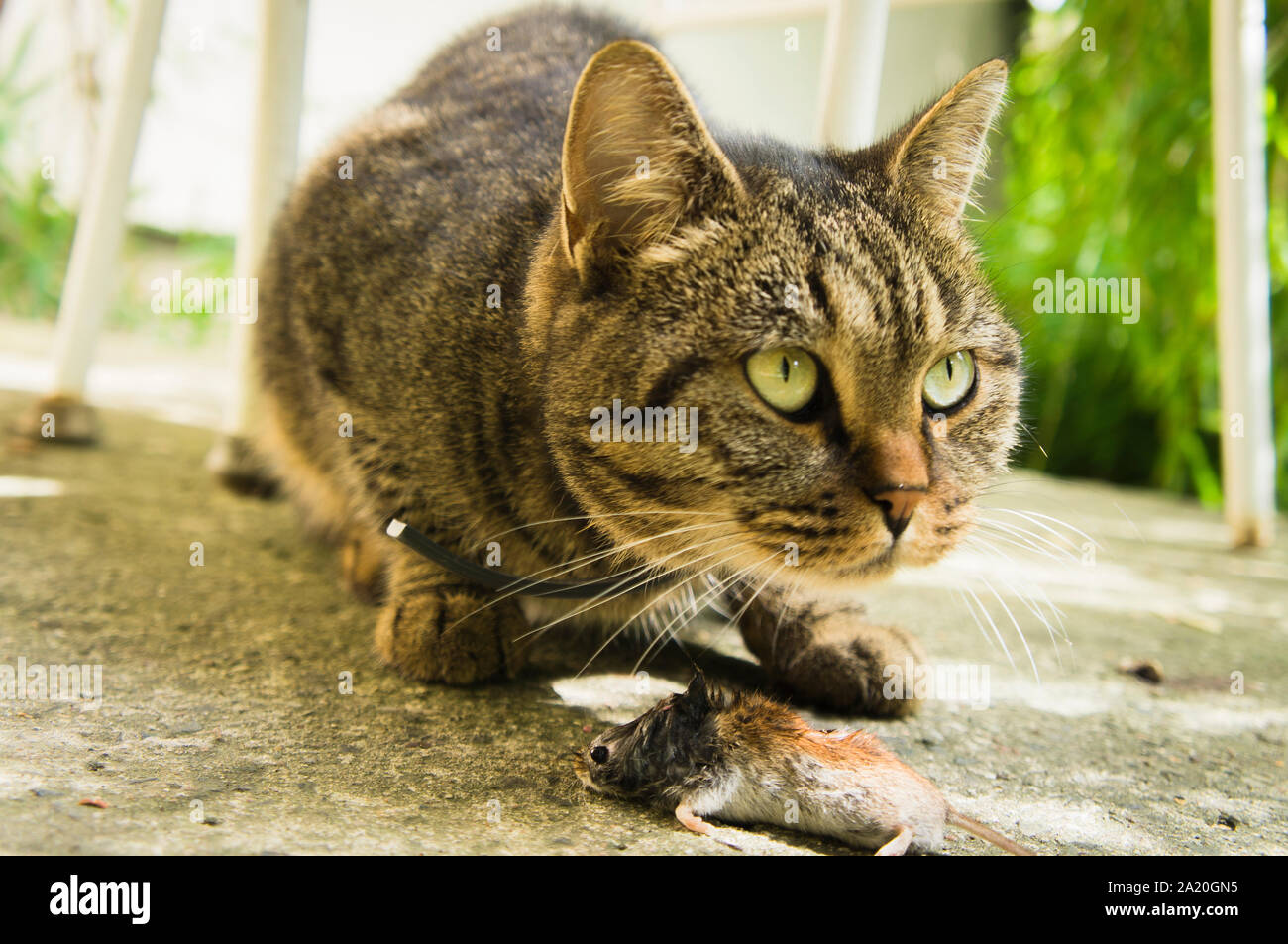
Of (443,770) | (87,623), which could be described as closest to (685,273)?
(443,770)

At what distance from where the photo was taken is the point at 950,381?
139cm

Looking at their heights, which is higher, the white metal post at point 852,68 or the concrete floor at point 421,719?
the white metal post at point 852,68

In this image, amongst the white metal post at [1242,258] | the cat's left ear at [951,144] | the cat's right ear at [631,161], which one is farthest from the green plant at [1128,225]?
the cat's right ear at [631,161]

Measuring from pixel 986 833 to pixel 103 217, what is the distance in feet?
8.82

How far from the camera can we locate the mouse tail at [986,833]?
1.08 meters

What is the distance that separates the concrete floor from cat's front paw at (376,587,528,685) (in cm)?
3

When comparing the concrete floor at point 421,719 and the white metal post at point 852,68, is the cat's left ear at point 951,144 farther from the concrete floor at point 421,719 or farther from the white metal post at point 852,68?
the concrete floor at point 421,719

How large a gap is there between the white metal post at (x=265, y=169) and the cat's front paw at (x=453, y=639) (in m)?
1.06

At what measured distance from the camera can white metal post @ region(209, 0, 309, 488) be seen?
2.38 m

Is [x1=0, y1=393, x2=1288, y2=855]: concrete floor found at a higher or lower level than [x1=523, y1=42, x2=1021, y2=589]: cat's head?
lower

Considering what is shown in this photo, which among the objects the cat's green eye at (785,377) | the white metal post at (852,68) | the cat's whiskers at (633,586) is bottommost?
the cat's whiskers at (633,586)

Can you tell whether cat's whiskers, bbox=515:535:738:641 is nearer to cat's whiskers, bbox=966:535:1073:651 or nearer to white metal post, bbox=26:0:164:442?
cat's whiskers, bbox=966:535:1073:651

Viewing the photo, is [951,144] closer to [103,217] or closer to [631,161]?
[631,161]

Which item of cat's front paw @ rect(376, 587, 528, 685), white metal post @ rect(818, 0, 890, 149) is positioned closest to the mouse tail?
cat's front paw @ rect(376, 587, 528, 685)
